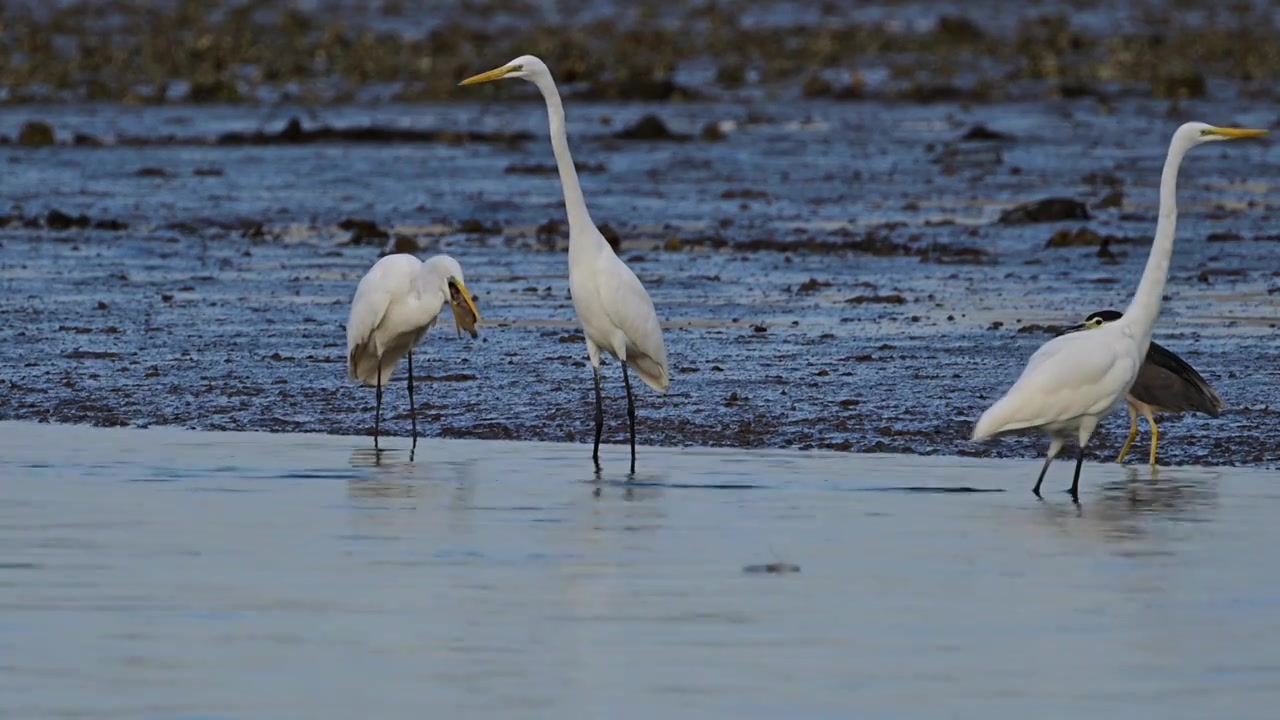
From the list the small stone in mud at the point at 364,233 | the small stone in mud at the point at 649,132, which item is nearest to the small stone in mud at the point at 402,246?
the small stone in mud at the point at 364,233

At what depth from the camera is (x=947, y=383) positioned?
524 inches

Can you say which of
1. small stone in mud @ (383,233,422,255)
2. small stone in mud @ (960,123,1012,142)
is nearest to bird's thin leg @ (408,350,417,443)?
small stone in mud @ (383,233,422,255)

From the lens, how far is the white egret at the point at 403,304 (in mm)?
12797

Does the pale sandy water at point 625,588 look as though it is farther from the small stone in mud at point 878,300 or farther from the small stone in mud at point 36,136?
the small stone in mud at point 36,136

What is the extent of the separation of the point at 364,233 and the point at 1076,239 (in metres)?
6.33

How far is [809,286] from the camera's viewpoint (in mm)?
17828

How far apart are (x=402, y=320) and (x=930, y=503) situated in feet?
13.3

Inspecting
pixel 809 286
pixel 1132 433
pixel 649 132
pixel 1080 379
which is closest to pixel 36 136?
pixel 649 132

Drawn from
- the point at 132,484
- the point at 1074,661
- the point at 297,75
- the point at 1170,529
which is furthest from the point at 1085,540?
the point at 297,75

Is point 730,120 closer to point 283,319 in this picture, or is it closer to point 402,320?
point 283,319

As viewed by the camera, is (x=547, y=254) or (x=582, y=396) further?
(x=547, y=254)

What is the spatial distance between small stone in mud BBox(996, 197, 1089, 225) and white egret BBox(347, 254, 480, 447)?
32.2 feet

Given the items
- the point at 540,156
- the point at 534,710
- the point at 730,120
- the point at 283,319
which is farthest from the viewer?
the point at 730,120

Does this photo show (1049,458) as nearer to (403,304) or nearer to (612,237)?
(403,304)
